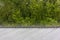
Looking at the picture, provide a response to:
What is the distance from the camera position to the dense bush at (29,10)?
2809 mm

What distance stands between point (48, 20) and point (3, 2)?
39.4 inches

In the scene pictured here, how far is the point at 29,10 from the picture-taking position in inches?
112

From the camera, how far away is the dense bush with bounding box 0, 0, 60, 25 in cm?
281
